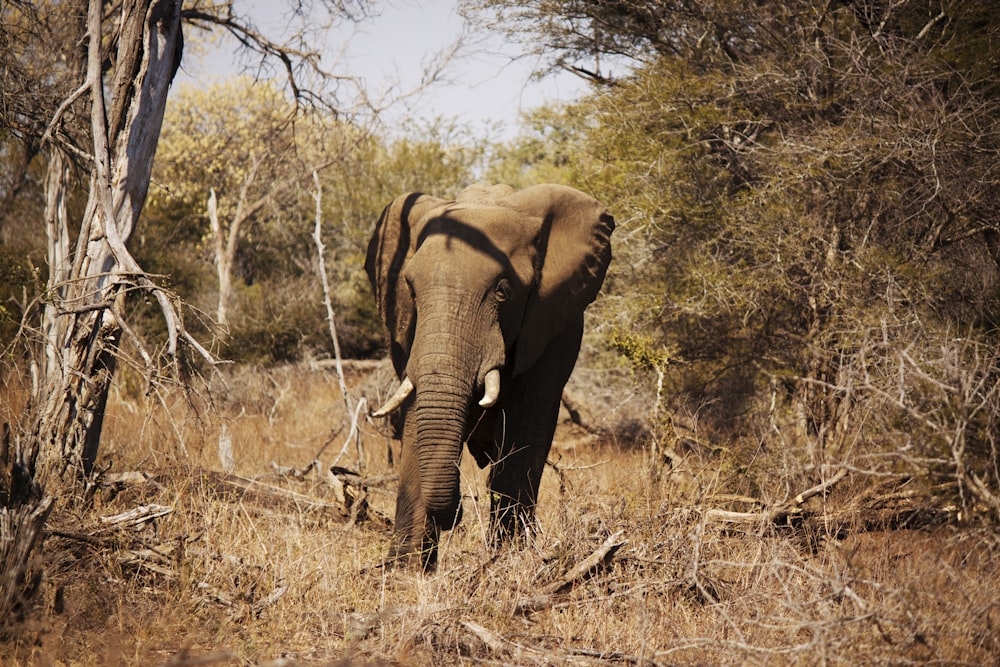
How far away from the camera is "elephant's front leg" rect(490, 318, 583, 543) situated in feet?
22.5

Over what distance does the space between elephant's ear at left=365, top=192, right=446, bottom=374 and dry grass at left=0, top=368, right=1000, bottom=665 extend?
1.47m

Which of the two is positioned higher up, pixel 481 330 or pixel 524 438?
pixel 481 330

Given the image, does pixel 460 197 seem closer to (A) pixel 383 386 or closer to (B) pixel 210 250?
(A) pixel 383 386

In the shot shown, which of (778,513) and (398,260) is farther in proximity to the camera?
(398,260)

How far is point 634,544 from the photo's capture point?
5844 millimetres

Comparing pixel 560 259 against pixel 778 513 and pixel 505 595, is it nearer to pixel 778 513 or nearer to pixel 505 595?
pixel 778 513

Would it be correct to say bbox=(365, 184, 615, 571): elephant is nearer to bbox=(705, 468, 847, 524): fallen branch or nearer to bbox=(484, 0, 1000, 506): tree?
bbox=(705, 468, 847, 524): fallen branch

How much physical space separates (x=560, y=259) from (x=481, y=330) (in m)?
1.19

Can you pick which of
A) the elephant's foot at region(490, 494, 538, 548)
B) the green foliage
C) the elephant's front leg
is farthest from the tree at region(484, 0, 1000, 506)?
the elephant's foot at region(490, 494, 538, 548)

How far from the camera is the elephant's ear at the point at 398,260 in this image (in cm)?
675

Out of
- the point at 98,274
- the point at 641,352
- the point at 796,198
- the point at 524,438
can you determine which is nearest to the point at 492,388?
the point at 524,438

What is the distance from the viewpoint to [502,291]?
625 cm

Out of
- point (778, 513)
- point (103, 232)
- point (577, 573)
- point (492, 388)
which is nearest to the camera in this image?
point (577, 573)

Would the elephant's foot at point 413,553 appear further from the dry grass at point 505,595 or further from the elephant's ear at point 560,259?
the elephant's ear at point 560,259
